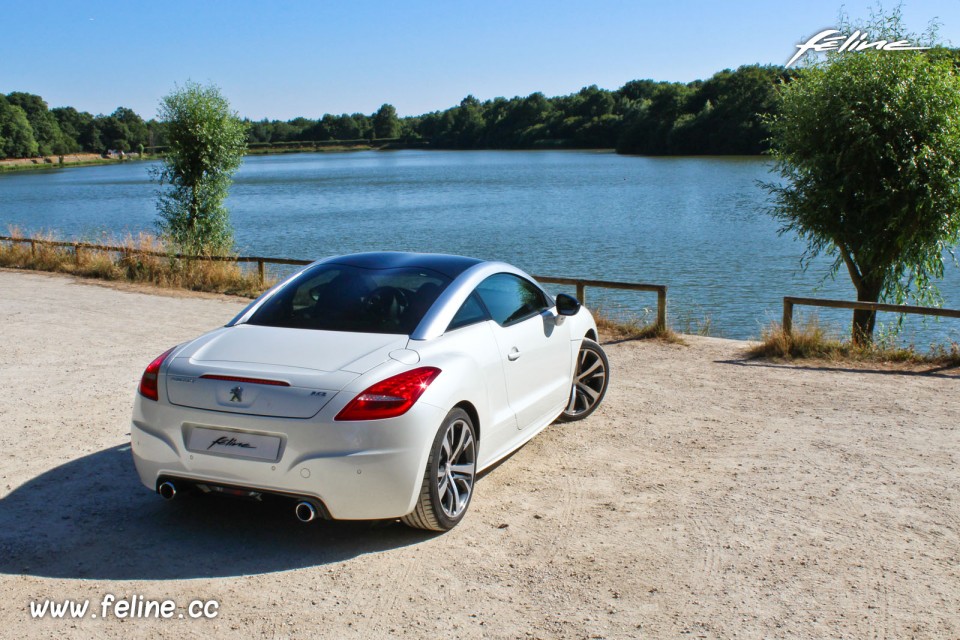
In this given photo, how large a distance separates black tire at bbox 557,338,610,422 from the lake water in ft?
20.1

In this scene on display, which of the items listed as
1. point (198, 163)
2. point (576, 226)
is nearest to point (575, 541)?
point (198, 163)

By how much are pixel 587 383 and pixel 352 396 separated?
3.64 meters

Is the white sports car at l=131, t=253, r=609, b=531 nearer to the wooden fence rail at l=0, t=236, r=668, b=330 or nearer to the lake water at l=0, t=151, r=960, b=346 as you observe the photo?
the wooden fence rail at l=0, t=236, r=668, b=330

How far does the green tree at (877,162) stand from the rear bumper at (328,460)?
9028mm

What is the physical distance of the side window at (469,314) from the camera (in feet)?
17.6

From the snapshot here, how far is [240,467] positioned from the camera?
4.51 m

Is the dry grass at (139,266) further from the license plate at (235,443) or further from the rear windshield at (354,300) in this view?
the license plate at (235,443)

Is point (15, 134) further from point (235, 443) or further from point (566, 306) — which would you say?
point (235, 443)

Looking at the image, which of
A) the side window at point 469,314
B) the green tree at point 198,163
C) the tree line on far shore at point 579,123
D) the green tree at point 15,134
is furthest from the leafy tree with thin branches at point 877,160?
the green tree at point 15,134

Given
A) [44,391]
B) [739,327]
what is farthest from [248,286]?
[739,327]

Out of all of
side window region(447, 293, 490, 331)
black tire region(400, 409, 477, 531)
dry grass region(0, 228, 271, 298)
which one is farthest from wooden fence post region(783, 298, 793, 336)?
dry grass region(0, 228, 271, 298)

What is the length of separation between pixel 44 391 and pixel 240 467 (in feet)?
16.0

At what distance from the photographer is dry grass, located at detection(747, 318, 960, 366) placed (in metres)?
10.6

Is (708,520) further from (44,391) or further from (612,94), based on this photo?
(612,94)
